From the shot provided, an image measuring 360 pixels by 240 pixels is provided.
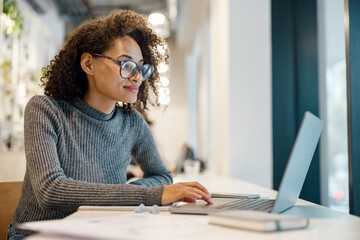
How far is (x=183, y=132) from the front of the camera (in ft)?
27.3

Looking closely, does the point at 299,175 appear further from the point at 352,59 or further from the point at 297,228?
the point at 352,59

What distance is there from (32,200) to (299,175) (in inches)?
34.5

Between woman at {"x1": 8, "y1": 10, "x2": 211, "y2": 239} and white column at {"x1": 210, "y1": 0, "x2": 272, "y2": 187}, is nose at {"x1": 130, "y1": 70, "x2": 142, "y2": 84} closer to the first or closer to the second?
woman at {"x1": 8, "y1": 10, "x2": 211, "y2": 239}

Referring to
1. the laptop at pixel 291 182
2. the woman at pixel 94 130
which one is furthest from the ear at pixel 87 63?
the laptop at pixel 291 182

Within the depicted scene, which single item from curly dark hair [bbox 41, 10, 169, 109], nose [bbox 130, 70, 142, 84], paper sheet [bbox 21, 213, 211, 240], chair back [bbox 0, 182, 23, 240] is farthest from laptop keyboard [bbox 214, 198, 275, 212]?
chair back [bbox 0, 182, 23, 240]

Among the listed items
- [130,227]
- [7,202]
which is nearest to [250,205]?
[130,227]

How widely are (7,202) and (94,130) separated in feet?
1.52

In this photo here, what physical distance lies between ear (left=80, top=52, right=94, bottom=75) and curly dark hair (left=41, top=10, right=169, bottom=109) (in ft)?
0.08

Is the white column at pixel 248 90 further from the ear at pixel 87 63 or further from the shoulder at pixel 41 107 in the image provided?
the shoulder at pixel 41 107

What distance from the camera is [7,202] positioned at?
5.07 feet

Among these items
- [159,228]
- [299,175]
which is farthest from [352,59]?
[159,228]

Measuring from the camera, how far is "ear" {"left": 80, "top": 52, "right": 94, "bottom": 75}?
1542 millimetres

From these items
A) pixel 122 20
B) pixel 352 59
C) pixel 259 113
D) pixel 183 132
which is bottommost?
pixel 183 132

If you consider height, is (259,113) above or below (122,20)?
below
